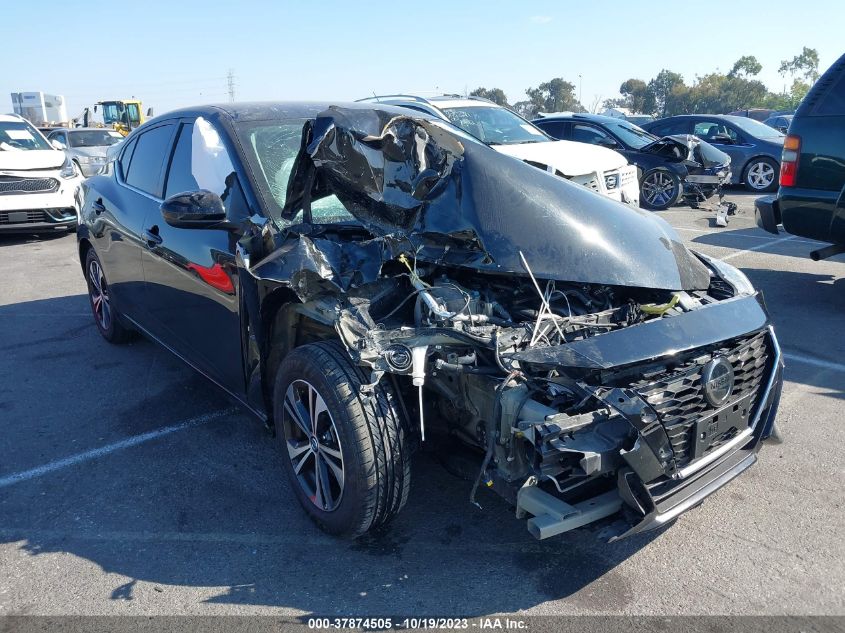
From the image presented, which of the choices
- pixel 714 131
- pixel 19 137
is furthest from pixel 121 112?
pixel 714 131

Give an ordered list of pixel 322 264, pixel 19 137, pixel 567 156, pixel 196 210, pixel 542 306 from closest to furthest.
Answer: pixel 542 306, pixel 322 264, pixel 196 210, pixel 567 156, pixel 19 137

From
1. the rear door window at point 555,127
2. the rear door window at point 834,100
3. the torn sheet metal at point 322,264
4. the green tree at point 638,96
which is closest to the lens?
the torn sheet metal at point 322,264

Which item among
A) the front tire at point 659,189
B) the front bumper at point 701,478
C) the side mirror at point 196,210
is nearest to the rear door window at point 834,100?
the front bumper at point 701,478

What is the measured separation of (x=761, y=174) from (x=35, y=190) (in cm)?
1351

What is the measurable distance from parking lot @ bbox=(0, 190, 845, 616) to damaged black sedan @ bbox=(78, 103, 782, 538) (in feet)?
0.99

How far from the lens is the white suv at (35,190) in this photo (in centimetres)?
1029

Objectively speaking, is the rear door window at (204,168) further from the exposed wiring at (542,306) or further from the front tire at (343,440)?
the exposed wiring at (542,306)

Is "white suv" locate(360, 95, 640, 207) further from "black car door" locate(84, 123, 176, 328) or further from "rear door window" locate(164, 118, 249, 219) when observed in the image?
"rear door window" locate(164, 118, 249, 219)

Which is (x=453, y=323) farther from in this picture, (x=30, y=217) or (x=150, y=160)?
(x=30, y=217)

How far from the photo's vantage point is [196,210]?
129 inches


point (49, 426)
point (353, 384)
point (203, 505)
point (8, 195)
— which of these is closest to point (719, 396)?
point (353, 384)

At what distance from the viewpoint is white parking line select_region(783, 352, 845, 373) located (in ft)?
15.9

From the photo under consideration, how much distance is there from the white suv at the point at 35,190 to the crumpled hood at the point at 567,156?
21.6ft

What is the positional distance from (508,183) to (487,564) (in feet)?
5.58
